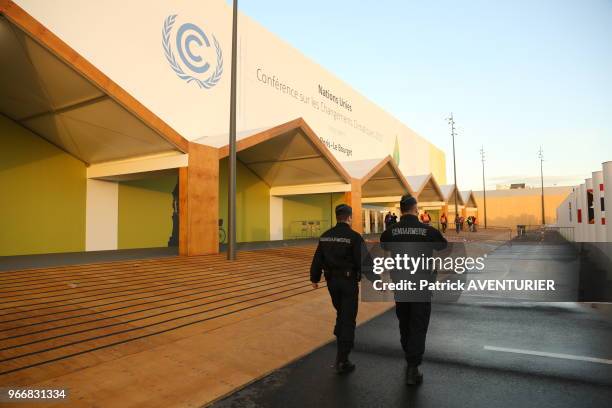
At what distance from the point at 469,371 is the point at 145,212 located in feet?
44.2

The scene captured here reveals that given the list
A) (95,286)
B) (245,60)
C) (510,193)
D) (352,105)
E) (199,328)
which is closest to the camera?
(199,328)

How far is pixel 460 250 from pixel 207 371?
13915 mm

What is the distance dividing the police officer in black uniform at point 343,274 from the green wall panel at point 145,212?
36.3 ft

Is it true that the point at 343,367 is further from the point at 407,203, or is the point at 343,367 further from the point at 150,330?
the point at 150,330

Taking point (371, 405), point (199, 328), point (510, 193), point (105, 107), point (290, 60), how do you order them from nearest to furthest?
1. point (371, 405)
2. point (199, 328)
3. point (105, 107)
4. point (290, 60)
5. point (510, 193)

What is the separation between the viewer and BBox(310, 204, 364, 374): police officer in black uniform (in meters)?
3.90

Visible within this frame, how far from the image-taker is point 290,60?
2397cm

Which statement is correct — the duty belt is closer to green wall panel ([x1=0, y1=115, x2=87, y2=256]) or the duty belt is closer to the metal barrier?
green wall panel ([x1=0, y1=115, x2=87, y2=256])

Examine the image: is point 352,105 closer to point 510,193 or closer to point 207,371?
point 207,371

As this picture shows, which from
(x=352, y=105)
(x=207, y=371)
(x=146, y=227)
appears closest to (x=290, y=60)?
(x=352, y=105)

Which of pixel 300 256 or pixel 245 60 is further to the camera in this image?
pixel 245 60

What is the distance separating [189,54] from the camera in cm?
1692

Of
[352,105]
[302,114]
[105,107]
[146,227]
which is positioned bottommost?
[146,227]

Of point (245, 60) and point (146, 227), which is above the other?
point (245, 60)
